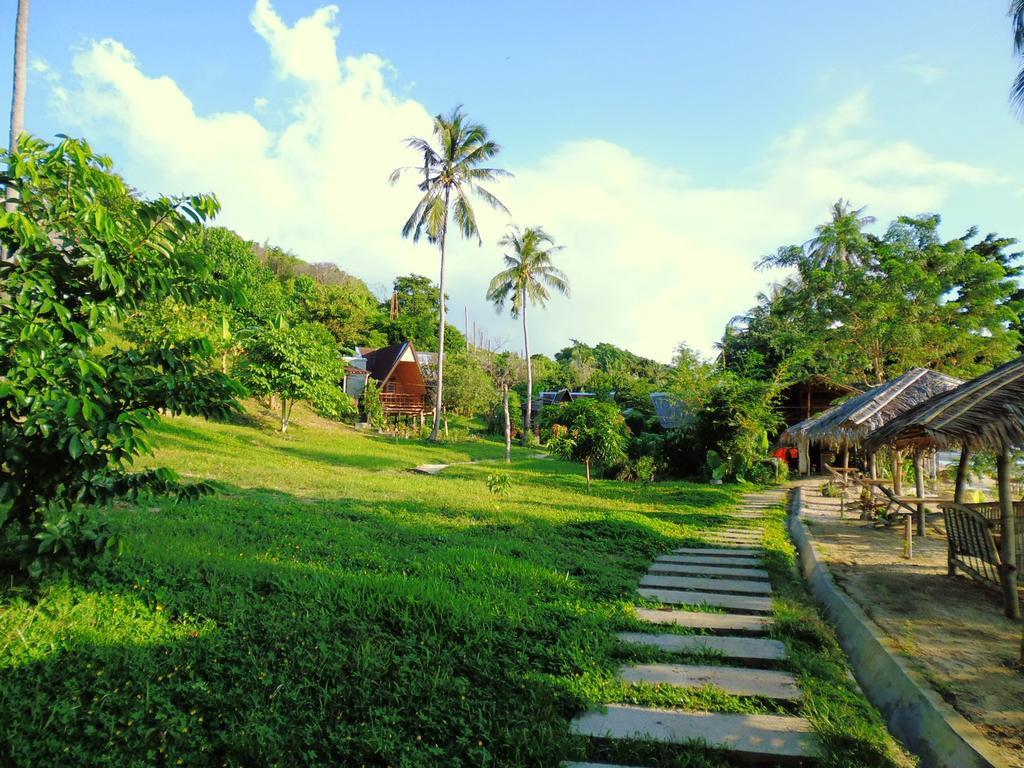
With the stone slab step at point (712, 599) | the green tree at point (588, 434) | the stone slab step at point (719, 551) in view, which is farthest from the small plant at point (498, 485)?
the stone slab step at point (712, 599)

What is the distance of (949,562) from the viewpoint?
662 cm

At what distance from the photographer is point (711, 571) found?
678cm

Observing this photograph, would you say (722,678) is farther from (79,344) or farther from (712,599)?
(79,344)

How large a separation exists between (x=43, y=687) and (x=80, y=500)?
0.98 metres

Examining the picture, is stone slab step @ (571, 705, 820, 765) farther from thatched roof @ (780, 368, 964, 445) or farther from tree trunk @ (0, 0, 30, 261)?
thatched roof @ (780, 368, 964, 445)

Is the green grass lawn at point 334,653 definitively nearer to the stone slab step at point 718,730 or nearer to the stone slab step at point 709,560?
the stone slab step at point 718,730

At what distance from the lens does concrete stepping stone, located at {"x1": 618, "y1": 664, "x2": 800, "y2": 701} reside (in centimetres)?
359

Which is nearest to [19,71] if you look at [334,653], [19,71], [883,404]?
[19,71]

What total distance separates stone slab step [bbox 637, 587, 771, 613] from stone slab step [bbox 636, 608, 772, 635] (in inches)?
8.2

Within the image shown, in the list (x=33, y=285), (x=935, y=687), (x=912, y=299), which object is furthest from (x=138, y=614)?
(x=912, y=299)

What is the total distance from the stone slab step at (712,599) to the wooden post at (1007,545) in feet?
6.81

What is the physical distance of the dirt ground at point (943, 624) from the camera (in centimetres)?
357

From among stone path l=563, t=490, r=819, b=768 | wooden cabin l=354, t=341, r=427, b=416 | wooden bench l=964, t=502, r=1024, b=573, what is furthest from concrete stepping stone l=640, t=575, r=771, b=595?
wooden cabin l=354, t=341, r=427, b=416

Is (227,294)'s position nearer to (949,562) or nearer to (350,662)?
(350,662)
